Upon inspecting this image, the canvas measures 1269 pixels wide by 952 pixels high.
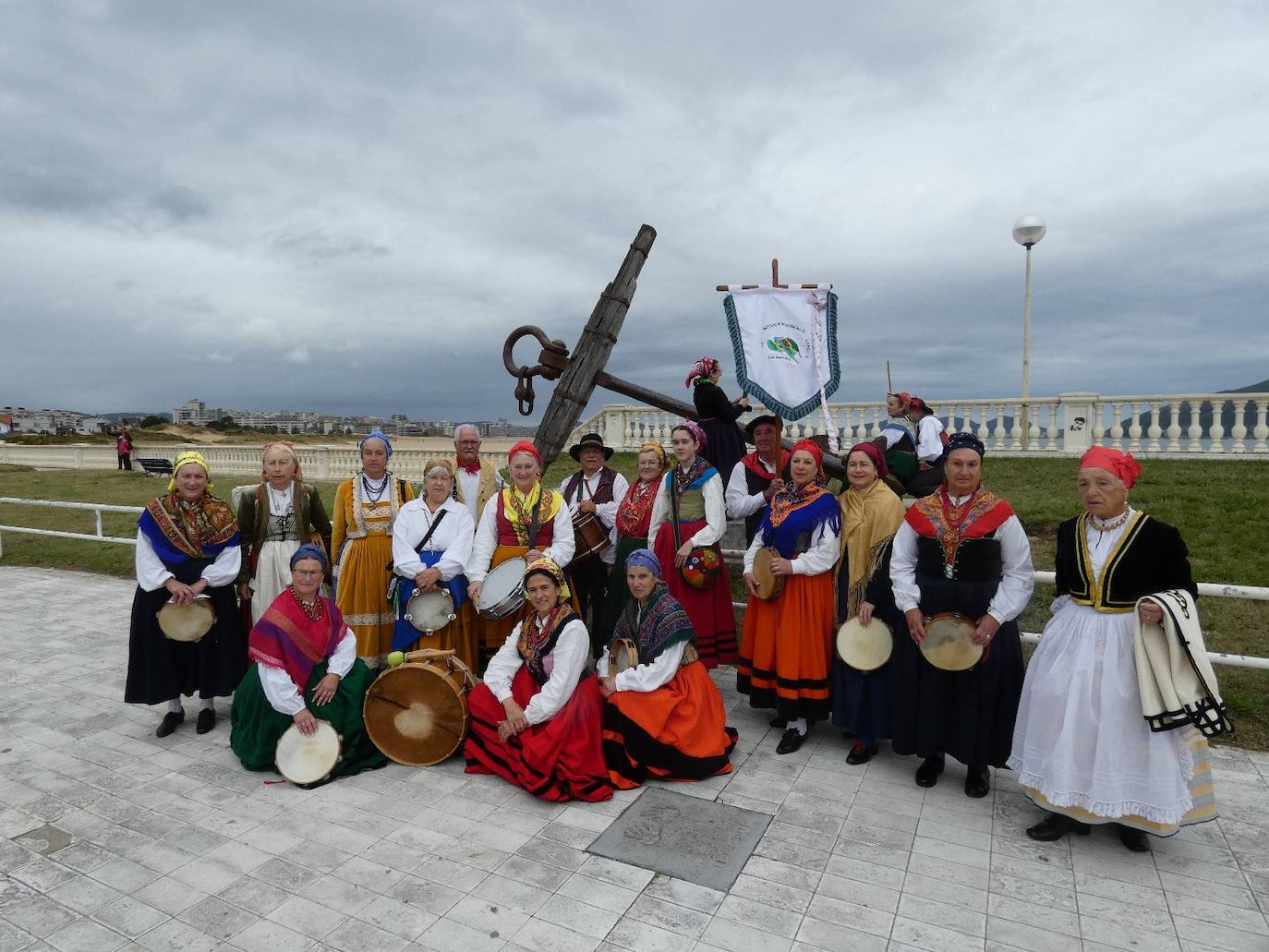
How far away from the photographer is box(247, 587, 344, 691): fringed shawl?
389 centimetres

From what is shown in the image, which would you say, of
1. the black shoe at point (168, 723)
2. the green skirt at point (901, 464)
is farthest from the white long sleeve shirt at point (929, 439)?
the black shoe at point (168, 723)

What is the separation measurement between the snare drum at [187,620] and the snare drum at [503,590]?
164 centimetres

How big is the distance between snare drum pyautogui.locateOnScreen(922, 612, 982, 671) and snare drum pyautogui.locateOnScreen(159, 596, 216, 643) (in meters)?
4.09

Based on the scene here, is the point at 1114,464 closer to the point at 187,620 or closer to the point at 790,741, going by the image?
the point at 790,741

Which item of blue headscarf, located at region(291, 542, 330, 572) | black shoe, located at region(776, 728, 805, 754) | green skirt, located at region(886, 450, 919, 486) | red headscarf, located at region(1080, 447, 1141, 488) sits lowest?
black shoe, located at region(776, 728, 805, 754)

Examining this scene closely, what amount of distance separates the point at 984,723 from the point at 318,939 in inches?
120

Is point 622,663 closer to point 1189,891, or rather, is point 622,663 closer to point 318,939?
point 318,939

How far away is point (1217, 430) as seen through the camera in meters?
10.3

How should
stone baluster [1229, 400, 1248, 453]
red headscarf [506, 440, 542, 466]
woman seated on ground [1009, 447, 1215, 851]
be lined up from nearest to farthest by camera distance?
woman seated on ground [1009, 447, 1215, 851]
red headscarf [506, 440, 542, 466]
stone baluster [1229, 400, 1248, 453]

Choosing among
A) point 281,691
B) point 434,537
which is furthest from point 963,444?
point 281,691

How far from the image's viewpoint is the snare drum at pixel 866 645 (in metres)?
3.92

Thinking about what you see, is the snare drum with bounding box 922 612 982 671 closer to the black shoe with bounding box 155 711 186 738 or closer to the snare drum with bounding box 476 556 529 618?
the snare drum with bounding box 476 556 529 618

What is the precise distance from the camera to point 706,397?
18.3 ft

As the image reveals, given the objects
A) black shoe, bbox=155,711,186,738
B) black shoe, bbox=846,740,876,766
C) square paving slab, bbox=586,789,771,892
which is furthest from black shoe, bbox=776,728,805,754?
black shoe, bbox=155,711,186,738
